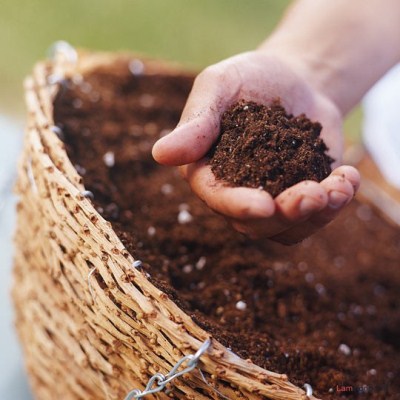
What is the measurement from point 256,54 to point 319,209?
51 centimetres

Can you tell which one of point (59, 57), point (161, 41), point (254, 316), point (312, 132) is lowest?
point (254, 316)

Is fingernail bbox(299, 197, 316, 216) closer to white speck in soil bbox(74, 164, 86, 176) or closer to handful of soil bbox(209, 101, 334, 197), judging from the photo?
handful of soil bbox(209, 101, 334, 197)

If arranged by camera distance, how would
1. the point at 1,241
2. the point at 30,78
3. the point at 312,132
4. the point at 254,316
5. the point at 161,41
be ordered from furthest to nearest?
the point at 161,41, the point at 1,241, the point at 30,78, the point at 254,316, the point at 312,132

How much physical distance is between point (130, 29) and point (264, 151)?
2651 millimetres

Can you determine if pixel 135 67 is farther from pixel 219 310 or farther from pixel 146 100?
pixel 219 310

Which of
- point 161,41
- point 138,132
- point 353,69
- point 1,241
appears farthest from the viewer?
point 161,41

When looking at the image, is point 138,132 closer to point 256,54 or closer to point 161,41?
point 256,54

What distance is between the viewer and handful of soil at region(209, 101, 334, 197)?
94 cm

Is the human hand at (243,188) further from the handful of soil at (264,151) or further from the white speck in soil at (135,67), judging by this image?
the white speck in soil at (135,67)

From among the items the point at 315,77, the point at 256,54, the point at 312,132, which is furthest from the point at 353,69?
the point at 312,132

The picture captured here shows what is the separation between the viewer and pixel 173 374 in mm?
844

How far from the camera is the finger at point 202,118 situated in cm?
94

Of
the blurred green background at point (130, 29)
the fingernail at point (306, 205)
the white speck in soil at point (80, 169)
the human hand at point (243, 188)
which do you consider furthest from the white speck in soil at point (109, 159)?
the blurred green background at point (130, 29)

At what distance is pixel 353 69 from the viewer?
1.51 metres
